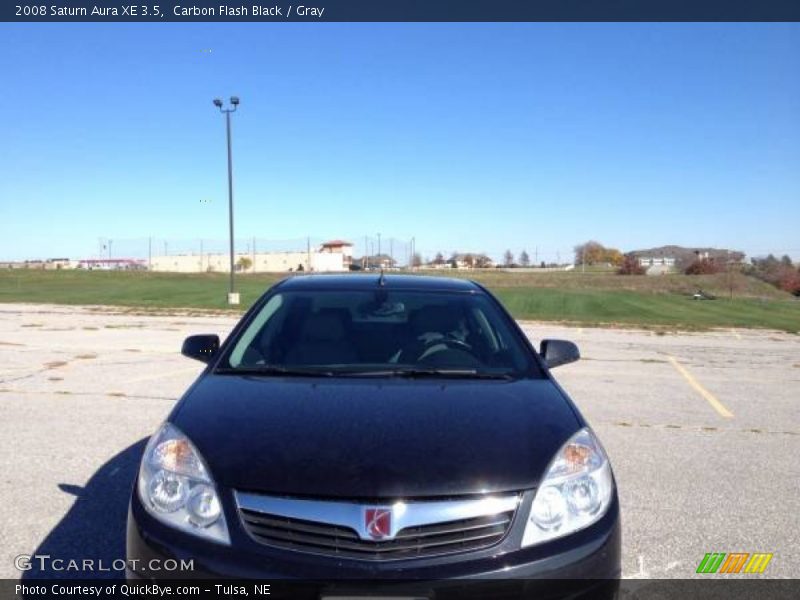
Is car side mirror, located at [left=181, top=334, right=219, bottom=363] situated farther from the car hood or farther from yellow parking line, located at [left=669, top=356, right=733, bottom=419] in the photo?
yellow parking line, located at [left=669, top=356, right=733, bottom=419]

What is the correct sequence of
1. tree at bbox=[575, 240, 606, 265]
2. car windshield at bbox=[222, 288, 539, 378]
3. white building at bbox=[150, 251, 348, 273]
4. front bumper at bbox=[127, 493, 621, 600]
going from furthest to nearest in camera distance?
tree at bbox=[575, 240, 606, 265]
white building at bbox=[150, 251, 348, 273]
car windshield at bbox=[222, 288, 539, 378]
front bumper at bbox=[127, 493, 621, 600]

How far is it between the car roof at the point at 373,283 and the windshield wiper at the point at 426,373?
929 mm

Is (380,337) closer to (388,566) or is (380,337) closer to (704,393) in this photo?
(388,566)

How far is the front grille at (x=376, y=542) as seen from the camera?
2.14 meters

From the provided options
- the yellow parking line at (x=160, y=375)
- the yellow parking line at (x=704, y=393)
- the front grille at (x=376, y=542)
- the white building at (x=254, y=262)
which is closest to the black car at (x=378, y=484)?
the front grille at (x=376, y=542)

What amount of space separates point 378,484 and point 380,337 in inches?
64.3

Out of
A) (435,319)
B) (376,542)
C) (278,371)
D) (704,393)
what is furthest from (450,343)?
(704,393)

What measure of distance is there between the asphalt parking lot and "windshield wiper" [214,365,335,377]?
106cm

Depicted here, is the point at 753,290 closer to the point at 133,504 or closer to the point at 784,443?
the point at 784,443

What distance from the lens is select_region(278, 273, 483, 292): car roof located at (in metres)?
4.25

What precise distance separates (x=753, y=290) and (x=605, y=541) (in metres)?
54.2

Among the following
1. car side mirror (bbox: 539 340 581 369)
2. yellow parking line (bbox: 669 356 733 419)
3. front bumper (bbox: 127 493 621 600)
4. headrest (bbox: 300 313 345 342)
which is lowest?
yellow parking line (bbox: 669 356 733 419)

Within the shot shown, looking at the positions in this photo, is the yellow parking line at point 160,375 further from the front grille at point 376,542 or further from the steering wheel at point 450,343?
the front grille at point 376,542

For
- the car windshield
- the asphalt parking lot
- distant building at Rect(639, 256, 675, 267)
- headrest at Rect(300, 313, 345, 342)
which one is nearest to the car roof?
the car windshield
